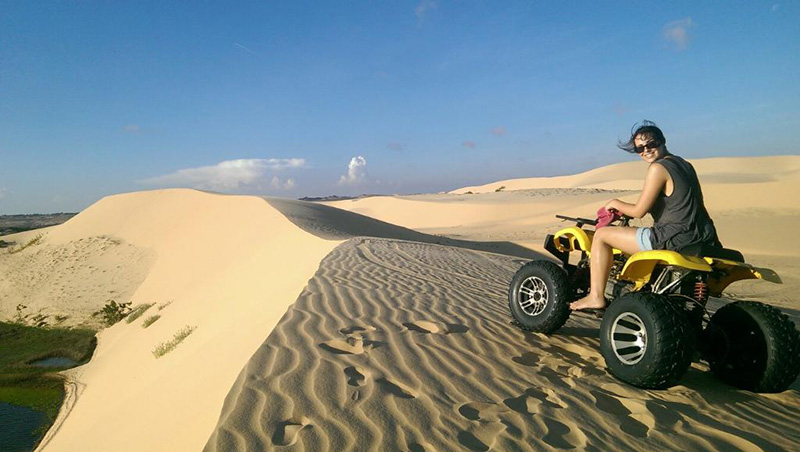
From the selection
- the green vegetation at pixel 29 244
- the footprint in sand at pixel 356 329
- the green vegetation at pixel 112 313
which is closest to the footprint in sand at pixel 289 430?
the footprint in sand at pixel 356 329

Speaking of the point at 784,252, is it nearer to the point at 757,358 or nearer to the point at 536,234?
the point at 536,234

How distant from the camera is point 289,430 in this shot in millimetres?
2500

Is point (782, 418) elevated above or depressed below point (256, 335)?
below

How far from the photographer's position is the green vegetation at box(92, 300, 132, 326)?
40.2 feet

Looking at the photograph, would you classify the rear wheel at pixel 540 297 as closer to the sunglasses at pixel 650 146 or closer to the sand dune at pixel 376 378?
the sand dune at pixel 376 378

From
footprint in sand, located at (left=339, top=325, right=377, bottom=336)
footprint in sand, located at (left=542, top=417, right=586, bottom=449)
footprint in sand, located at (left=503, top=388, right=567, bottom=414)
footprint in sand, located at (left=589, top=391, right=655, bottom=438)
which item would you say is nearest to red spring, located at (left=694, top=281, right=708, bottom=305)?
footprint in sand, located at (left=589, top=391, right=655, bottom=438)

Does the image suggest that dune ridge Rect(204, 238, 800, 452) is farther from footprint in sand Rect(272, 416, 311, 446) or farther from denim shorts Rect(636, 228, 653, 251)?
denim shorts Rect(636, 228, 653, 251)

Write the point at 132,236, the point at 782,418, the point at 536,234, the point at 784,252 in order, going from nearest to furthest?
the point at 782,418
the point at 784,252
the point at 132,236
the point at 536,234

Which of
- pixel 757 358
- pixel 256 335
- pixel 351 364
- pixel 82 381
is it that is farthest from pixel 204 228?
pixel 757 358

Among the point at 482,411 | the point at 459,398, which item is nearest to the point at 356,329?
the point at 459,398

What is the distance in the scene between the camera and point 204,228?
19.1 metres

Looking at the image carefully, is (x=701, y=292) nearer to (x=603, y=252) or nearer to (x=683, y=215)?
(x=683, y=215)

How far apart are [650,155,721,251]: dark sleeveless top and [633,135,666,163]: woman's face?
0.43ft

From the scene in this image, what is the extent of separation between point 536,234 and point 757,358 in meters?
23.3
